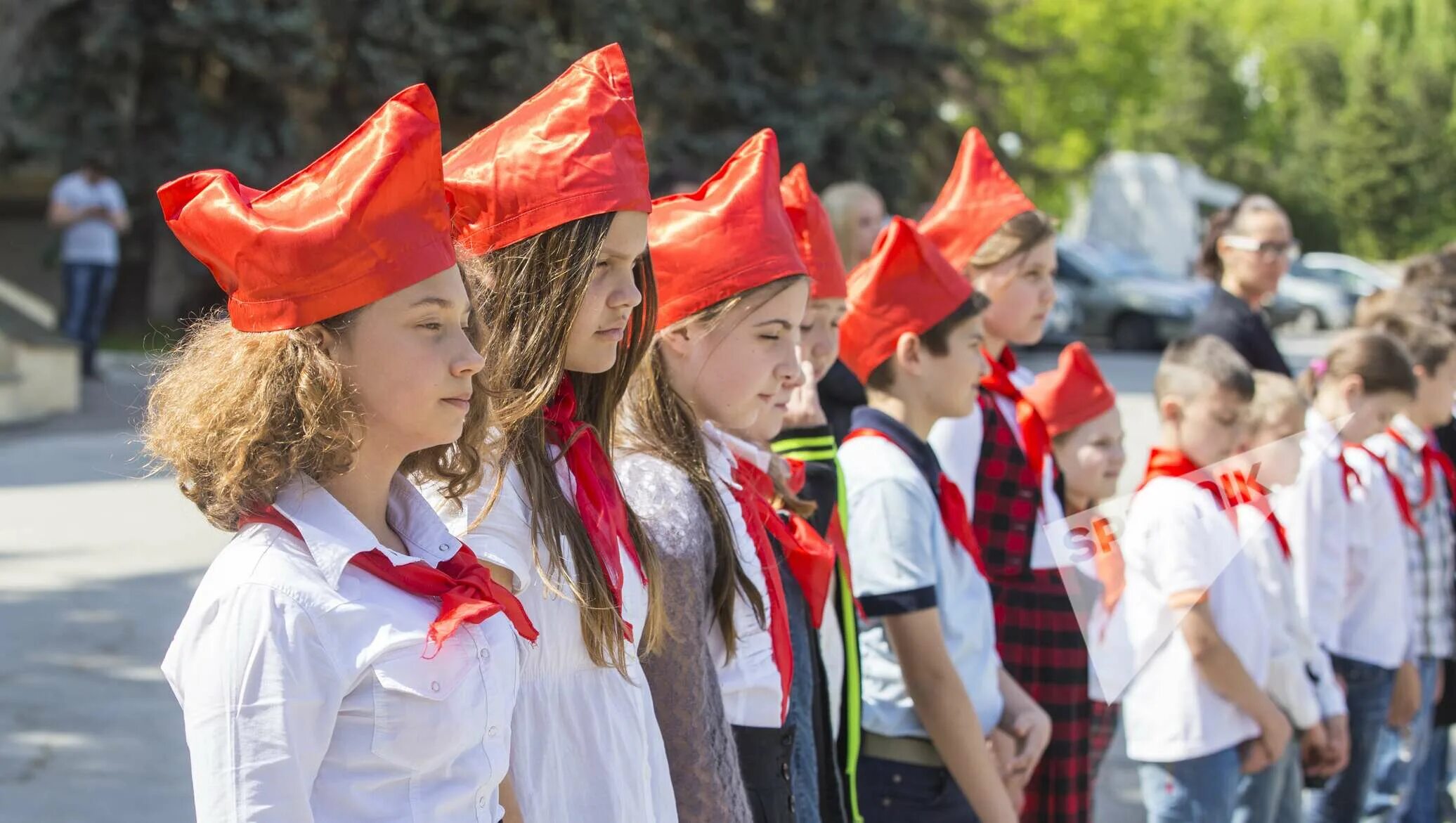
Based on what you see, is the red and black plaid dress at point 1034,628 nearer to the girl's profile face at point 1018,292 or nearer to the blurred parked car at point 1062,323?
the girl's profile face at point 1018,292

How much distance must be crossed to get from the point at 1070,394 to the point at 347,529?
2.95 meters

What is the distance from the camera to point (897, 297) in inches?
149

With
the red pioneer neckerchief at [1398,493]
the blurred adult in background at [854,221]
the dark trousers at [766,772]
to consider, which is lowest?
the dark trousers at [766,772]

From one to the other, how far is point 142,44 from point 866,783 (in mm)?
16359

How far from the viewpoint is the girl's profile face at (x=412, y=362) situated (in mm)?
2033

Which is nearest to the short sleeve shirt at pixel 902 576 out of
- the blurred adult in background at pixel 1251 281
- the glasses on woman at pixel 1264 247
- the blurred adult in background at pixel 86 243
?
the blurred adult in background at pixel 1251 281

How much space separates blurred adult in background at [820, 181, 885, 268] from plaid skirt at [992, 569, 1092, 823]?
115 inches

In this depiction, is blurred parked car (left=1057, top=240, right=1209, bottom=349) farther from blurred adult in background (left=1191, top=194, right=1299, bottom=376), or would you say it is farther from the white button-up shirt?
the white button-up shirt

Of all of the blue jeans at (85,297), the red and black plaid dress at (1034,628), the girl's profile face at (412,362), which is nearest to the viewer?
the girl's profile face at (412,362)

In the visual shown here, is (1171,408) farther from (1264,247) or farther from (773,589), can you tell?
(773,589)

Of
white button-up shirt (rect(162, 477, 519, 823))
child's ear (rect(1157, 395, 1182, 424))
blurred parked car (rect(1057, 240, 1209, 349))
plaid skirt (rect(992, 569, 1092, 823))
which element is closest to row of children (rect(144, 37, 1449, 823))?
white button-up shirt (rect(162, 477, 519, 823))

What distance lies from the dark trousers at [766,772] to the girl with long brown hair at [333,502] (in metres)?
0.67

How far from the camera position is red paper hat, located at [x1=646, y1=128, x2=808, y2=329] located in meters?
2.87

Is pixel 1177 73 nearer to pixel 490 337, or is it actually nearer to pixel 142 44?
pixel 142 44
